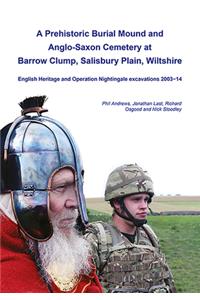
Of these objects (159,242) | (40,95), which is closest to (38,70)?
(40,95)

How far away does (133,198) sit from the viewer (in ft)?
16.3

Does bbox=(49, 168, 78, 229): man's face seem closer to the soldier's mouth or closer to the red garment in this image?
the red garment

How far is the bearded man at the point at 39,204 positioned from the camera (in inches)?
190

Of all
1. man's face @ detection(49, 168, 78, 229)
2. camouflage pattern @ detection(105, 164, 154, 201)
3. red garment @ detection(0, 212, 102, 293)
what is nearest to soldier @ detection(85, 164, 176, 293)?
camouflage pattern @ detection(105, 164, 154, 201)

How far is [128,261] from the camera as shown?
195 inches

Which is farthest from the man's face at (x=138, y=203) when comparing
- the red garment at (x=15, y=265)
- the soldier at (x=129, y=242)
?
the red garment at (x=15, y=265)

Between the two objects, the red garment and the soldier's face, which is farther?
the soldier's face

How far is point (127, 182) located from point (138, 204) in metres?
0.15

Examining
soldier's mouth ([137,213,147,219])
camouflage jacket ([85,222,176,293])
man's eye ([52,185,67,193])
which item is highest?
man's eye ([52,185,67,193])

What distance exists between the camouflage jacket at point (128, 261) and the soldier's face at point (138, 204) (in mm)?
84

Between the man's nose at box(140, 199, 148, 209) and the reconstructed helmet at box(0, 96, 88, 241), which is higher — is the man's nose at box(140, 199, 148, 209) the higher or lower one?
the lower one

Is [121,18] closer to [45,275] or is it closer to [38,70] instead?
[38,70]

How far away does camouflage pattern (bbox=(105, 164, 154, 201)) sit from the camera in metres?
4.93

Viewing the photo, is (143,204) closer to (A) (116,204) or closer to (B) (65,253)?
(A) (116,204)
